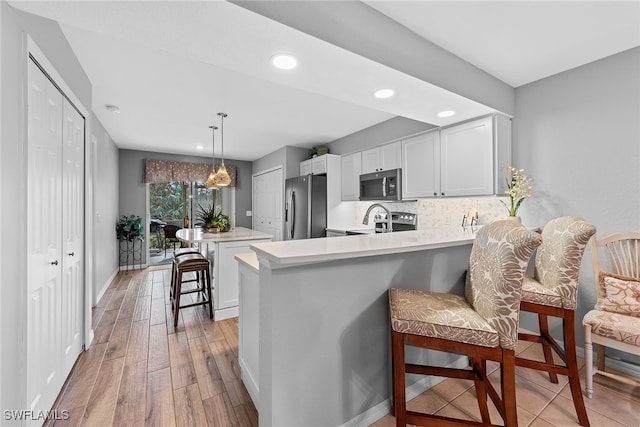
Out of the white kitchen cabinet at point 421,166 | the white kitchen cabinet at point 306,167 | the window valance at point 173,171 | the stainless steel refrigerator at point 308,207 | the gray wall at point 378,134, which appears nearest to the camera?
the white kitchen cabinet at point 421,166

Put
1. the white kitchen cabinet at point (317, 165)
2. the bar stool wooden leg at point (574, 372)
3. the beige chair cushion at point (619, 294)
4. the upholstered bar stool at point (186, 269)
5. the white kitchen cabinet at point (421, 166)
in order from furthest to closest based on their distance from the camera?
the white kitchen cabinet at point (317, 165), the white kitchen cabinet at point (421, 166), the upholstered bar stool at point (186, 269), the beige chair cushion at point (619, 294), the bar stool wooden leg at point (574, 372)

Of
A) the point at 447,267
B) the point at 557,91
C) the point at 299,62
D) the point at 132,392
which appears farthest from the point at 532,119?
the point at 132,392

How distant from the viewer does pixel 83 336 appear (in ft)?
7.59

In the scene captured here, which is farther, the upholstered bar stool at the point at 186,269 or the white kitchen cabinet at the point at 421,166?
the white kitchen cabinet at the point at 421,166

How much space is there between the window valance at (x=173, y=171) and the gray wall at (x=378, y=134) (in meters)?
3.15

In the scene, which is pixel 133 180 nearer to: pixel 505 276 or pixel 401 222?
pixel 401 222

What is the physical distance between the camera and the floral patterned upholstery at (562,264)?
156cm

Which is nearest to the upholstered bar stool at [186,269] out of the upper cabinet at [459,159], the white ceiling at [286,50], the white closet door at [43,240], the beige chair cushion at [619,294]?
the white closet door at [43,240]

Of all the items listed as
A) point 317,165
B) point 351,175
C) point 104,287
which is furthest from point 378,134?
point 104,287

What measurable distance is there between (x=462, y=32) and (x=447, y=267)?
1609mm

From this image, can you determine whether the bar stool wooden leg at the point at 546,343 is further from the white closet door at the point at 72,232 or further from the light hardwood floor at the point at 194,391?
the white closet door at the point at 72,232

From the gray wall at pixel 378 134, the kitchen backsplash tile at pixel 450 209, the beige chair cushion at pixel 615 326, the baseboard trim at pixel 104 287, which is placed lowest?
the baseboard trim at pixel 104 287

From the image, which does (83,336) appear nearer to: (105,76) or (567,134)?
(105,76)

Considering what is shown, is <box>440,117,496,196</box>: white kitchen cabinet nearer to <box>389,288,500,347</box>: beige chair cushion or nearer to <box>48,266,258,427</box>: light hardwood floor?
<box>389,288,500,347</box>: beige chair cushion
